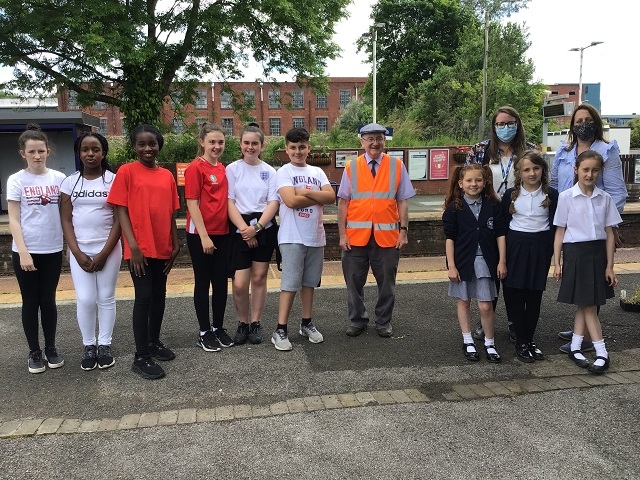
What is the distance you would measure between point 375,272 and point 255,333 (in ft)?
4.05

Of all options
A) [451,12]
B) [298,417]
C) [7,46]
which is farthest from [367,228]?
[451,12]

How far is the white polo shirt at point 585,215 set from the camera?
159 inches

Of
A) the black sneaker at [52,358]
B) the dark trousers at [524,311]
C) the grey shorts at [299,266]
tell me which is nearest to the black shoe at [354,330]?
the grey shorts at [299,266]

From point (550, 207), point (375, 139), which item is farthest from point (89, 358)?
point (550, 207)

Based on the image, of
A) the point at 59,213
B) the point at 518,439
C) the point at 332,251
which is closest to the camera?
the point at 518,439

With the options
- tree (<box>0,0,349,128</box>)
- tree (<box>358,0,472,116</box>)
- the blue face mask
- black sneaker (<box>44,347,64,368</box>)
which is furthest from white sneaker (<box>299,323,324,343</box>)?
tree (<box>358,0,472,116</box>)

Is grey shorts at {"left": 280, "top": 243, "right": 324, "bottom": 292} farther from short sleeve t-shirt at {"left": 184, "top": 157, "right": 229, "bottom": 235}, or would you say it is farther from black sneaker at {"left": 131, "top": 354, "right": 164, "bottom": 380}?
black sneaker at {"left": 131, "top": 354, "right": 164, "bottom": 380}

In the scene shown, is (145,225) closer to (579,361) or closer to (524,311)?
(524,311)

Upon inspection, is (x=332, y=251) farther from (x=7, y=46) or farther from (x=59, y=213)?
(x=7, y=46)

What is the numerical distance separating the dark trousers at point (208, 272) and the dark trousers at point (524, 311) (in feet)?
7.67

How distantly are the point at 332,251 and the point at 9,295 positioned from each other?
458 centimetres

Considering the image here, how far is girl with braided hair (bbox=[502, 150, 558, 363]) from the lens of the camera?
414 centimetres

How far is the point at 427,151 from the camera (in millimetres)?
20672

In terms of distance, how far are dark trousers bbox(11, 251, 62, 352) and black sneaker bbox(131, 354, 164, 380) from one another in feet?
2.59
